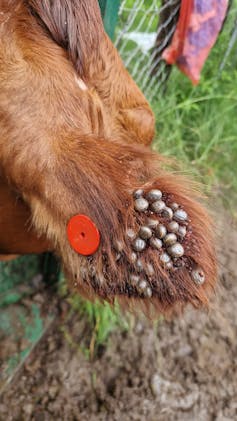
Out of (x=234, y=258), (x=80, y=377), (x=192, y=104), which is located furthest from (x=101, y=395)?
(x=192, y=104)

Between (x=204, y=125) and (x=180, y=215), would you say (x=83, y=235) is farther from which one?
(x=204, y=125)

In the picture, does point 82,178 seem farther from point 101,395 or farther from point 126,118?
point 101,395

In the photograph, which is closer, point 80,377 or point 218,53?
point 80,377

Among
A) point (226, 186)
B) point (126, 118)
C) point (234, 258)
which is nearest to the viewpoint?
point (126, 118)

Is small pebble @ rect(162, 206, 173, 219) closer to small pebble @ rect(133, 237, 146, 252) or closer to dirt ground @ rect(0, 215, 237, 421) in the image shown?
small pebble @ rect(133, 237, 146, 252)

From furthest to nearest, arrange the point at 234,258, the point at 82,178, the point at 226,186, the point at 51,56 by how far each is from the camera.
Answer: the point at 226,186
the point at 234,258
the point at 51,56
the point at 82,178

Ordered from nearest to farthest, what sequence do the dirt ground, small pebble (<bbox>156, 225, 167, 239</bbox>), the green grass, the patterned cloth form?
small pebble (<bbox>156, 225, 167, 239</bbox>) < the dirt ground < the patterned cloth < the green grass

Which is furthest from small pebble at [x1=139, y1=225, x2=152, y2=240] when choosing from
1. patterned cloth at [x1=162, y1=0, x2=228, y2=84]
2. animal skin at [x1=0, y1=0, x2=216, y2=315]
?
patterned cloth at [x1=162, y1=0, x2=228, y2=84]

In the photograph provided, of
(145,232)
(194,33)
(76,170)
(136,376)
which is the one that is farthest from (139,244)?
(194,33)
